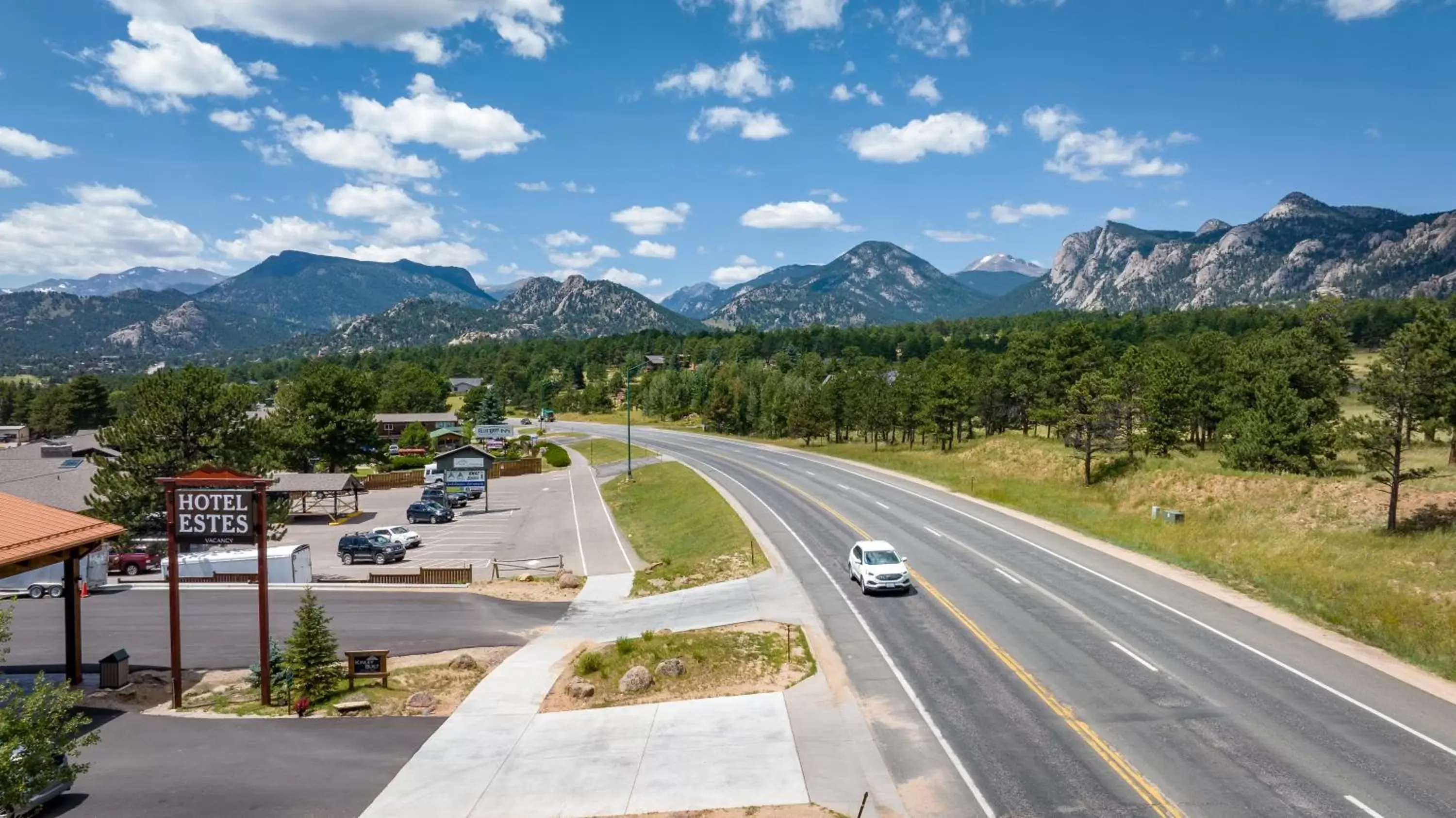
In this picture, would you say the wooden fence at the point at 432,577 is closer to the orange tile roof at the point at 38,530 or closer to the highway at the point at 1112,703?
the orange tile roof at the point at 38,530

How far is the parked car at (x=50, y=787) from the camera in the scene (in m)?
12.9

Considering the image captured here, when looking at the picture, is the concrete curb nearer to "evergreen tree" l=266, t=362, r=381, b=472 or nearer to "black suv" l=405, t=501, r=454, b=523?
"black suv" l=405, t=501, r=454, b=523

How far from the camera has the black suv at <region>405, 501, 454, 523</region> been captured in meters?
60.1

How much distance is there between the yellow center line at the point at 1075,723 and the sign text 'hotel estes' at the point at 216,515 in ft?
71.2

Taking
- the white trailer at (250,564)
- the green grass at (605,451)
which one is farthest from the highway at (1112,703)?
the green grass at (605,451)

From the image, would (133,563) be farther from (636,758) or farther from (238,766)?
(636,758)

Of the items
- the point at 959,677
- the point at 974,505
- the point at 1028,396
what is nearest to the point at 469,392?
the point at 1028,396

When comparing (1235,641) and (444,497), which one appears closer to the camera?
(1235,641)

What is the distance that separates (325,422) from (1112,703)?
77.5 metres

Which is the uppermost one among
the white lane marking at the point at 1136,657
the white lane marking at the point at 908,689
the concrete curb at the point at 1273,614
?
the concrete curb at the point at 1273,614

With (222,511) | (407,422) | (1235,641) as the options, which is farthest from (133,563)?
(407,422)

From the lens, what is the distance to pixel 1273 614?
25.9m

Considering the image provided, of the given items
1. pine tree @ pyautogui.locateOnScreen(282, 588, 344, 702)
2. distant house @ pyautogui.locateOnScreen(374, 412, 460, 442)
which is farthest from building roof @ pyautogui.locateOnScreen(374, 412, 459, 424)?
pine tree @ pyautogui.locateOnScreen(282, 588, 344, 702)

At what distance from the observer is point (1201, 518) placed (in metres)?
45.7
